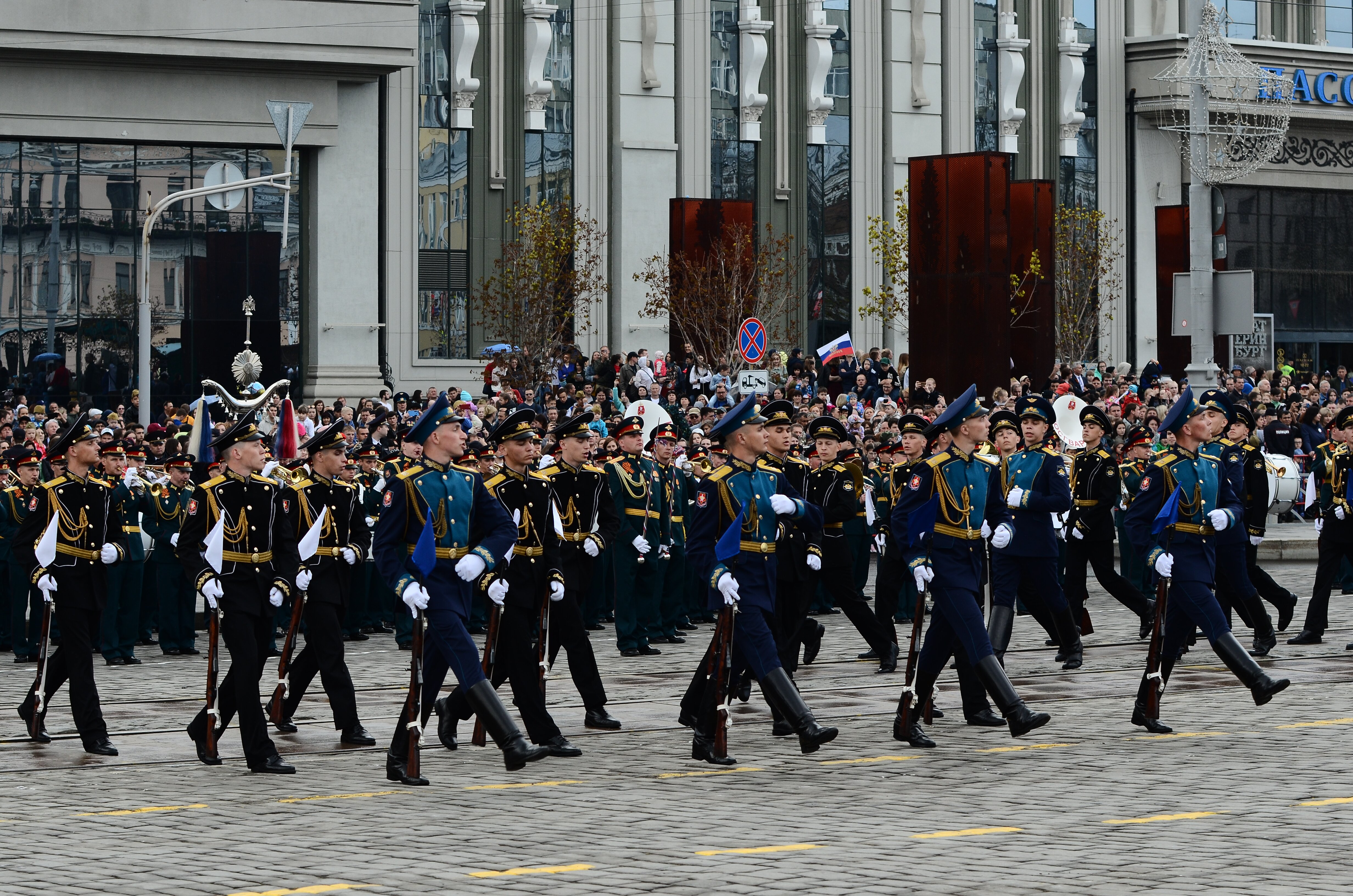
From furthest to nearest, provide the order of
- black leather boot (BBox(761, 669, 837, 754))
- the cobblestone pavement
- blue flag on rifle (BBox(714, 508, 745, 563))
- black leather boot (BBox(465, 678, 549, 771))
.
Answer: blue flag on rifle (BBox(714, 508, 745, 563)), black leather boot (BBox(761, 669, 837, 754)), black leather boot (BBox(465, 678, 549, 771)), the cobblestone pavement

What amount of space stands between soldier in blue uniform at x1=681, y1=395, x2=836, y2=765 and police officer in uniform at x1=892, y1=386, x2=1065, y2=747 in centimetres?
68

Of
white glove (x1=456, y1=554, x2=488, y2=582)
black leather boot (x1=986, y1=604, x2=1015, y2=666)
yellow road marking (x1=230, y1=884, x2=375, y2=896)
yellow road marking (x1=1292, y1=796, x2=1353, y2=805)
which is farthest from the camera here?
black leather boot (x1=986, y1=604, x2=1015, y2=666)

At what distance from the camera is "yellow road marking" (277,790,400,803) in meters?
9.80

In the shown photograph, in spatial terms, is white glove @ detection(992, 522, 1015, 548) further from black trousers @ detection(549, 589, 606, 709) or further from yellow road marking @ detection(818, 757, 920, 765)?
black trousers @ detection(549, 589, 606, 709)

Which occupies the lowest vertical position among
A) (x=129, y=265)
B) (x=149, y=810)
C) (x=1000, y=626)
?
(x=149, y=810)

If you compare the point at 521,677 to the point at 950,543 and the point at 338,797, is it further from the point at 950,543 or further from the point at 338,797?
the point at 950,543

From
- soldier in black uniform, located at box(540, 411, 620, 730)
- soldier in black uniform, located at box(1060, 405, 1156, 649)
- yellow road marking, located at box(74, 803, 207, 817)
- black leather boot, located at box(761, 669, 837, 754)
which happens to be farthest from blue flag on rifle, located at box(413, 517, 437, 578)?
soldier in black uniform, located at box(1060, 405, 1156, 649)

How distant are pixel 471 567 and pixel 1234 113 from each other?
43.7 metres

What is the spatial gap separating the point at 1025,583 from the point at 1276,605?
Result: 3226 mm

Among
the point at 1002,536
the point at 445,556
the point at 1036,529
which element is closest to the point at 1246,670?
the point at 1002,536

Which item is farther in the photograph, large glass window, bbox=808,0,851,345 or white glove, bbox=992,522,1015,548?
large glass window, bbox=808,0,851,345

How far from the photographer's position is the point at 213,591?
35.1 ft

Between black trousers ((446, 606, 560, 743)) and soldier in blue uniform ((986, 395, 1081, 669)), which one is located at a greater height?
soldier in blue uniform ((986, 395, 1081, 669))

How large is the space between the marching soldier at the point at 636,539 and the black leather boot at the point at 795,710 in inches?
218
